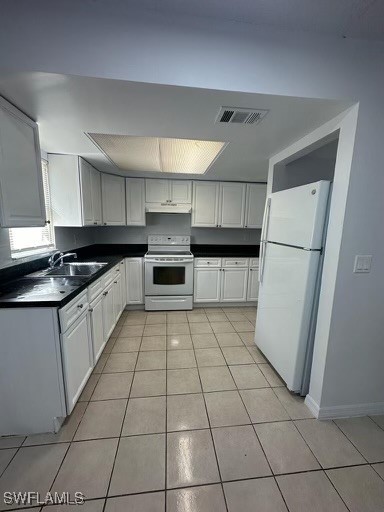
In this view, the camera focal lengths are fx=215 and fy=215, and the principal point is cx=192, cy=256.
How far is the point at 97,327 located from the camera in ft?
6.84

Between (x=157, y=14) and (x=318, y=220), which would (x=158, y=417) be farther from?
(x=157, y=14)

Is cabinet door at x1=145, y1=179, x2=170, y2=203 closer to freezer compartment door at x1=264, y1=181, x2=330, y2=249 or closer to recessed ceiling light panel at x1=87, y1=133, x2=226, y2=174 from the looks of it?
recessed ceiling light panel at x1=87, y1=133, x2=226, y2=174

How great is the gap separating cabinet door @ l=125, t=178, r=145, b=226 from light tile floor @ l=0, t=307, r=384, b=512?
2.20 meters

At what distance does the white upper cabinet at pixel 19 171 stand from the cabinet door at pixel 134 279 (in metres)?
1.73

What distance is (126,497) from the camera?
1.12m

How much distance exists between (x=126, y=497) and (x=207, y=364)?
47.4 inches

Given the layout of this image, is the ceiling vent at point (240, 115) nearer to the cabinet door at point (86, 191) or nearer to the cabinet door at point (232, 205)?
the cabinet door at point (86, 191)

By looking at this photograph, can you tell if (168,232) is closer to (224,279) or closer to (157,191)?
(157,191)

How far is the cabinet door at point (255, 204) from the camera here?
3.68m

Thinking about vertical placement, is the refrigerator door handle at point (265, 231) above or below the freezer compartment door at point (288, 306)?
above

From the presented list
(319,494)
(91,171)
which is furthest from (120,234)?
(319,494)

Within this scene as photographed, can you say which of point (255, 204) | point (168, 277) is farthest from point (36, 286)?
point (255, 204)

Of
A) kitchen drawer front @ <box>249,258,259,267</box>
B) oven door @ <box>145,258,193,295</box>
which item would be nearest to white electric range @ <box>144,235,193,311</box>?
oven door @ <box>145,258,193,295</box>

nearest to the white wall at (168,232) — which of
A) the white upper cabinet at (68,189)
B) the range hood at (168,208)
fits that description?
the range hood at (168,208)
